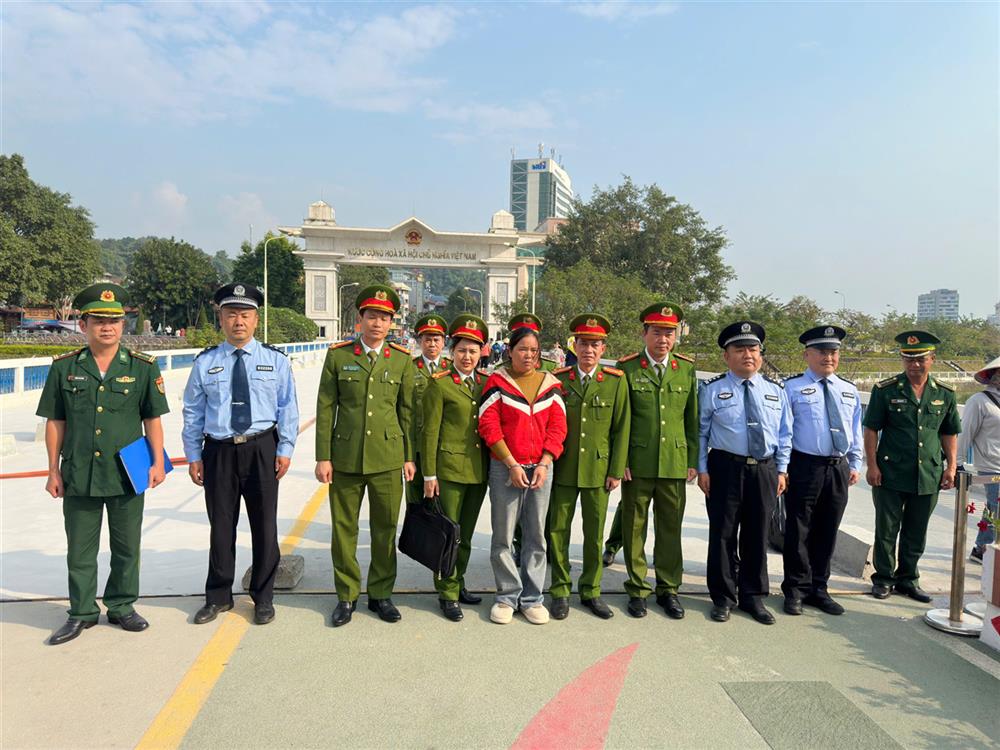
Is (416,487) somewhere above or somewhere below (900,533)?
above

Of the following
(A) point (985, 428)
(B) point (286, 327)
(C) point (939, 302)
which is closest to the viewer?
(A) point (985, 428)

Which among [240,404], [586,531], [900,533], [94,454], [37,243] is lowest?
[900,533]

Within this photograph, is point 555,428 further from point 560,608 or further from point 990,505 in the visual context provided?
point 990,505

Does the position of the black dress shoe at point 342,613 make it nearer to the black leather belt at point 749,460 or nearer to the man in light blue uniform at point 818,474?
the black leather belt at point 749,460

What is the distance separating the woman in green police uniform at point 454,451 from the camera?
4062 mm

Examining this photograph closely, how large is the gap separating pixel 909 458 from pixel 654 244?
4916cm

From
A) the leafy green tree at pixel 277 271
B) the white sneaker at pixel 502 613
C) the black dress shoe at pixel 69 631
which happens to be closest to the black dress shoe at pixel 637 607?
the white sneaker at pixel 502 613

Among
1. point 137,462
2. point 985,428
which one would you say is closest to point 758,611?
point 985,428

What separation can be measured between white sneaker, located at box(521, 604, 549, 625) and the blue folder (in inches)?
91.8

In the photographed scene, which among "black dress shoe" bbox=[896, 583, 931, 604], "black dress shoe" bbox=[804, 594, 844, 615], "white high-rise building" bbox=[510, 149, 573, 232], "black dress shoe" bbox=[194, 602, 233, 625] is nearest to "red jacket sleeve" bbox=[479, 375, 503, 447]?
"black dress shoe" bbox=[194, 602, 233, 625]

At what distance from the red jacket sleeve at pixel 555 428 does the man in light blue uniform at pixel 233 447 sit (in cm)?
153

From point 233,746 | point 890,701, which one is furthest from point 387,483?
point 890,701

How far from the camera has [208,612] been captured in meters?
3.85

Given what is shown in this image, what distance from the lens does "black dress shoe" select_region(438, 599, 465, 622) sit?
396 centimetres
